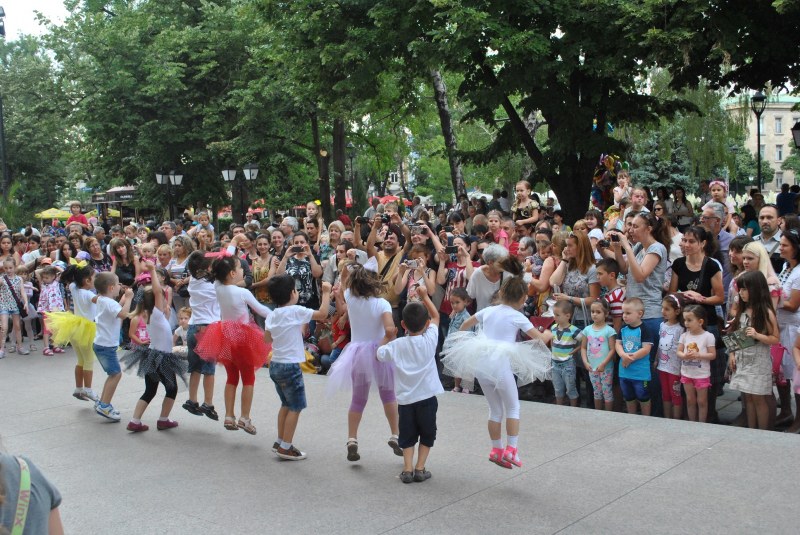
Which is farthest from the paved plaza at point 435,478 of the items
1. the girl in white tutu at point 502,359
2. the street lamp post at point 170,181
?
the street lamp post at point 170,181

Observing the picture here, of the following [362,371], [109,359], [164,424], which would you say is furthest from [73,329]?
[362,371]

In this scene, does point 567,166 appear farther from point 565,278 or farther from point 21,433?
point 21,433

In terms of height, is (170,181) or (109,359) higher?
(170,181)

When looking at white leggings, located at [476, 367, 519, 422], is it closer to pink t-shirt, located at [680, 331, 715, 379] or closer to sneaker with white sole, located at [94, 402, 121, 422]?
pink t-shirt, located at [680, 331, 715, 379]

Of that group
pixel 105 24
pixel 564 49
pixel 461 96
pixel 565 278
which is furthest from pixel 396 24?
pixel 105 24

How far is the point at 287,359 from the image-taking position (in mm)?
7504

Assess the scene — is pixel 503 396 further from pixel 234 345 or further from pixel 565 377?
pixel 234 345

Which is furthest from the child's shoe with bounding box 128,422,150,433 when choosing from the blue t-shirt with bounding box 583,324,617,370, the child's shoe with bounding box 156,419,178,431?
the blue t-shirt with bounding box 583,324,617,370

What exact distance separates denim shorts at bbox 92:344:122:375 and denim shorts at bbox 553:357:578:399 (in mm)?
4915

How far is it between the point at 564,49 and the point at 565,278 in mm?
6725

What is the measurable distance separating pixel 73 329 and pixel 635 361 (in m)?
6.41

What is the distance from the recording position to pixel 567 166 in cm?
1691

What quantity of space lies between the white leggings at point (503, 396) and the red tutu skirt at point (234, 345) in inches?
101

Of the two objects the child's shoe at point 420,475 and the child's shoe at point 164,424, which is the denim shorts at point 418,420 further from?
the child's shoe at point 164,424
